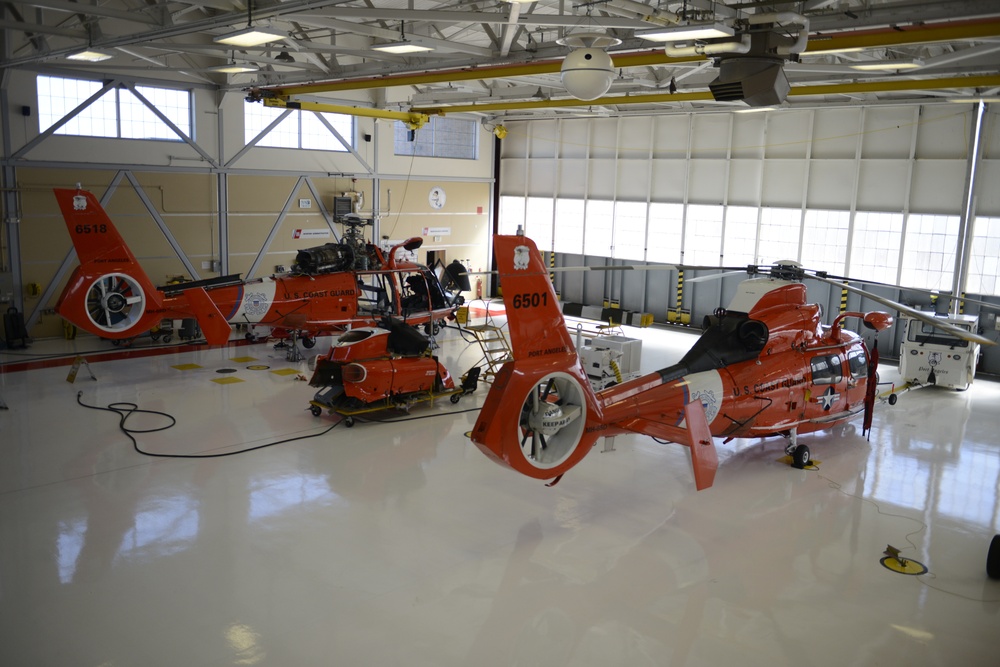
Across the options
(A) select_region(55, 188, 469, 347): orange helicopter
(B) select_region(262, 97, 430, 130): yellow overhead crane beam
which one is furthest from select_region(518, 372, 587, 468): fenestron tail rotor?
(B) select_region(262, 97, 430, 130): yellow overhead crane beam

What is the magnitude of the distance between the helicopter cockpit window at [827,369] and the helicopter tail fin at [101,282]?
10.3m

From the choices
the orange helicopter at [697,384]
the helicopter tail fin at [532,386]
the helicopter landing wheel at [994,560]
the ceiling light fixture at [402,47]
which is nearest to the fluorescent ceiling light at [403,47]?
the ceiling light fixture at [402,47]

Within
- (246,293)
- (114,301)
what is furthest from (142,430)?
(246,293)

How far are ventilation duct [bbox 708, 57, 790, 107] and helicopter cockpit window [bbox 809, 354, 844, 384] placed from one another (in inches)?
172

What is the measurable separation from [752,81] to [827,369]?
4870 mm

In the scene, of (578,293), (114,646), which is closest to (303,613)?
(114,646)

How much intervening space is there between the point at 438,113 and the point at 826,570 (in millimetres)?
14033

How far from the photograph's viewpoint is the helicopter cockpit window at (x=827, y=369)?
10016 millimetres

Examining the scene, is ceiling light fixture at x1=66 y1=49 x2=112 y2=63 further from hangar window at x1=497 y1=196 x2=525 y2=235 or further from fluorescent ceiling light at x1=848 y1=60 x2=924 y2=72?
hangar window at x1=497 y1=196 x2=525 y2=235

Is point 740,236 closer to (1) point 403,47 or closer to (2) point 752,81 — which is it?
(1) point 403,47

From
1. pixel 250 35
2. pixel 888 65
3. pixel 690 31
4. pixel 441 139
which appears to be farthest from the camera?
pixel 441 139

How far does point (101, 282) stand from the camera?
41.1 ft

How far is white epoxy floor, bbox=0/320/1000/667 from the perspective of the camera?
5.92m

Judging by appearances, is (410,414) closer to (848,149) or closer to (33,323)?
(33,323)
